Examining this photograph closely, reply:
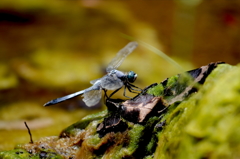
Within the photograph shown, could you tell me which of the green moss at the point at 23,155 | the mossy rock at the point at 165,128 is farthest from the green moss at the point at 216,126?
the green moss at the point at 23,155

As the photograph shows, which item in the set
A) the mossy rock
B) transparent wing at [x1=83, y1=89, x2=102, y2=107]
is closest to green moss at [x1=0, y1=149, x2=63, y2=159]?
the mossy rock

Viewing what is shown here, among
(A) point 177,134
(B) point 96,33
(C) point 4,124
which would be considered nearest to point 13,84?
(C) point 4,124

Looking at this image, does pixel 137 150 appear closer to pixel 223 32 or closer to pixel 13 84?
pixel 13 84

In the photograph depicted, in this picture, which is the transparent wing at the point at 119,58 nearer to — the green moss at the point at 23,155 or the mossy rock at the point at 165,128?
the mossy rock at the point at 165,128

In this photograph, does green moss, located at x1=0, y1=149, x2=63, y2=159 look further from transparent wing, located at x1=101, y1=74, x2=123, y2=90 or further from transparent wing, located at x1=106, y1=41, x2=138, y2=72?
transparent wing, located at x1=106, y1=41, x2=138, y2=72

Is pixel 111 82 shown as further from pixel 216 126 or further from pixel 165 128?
pixel 216 126
